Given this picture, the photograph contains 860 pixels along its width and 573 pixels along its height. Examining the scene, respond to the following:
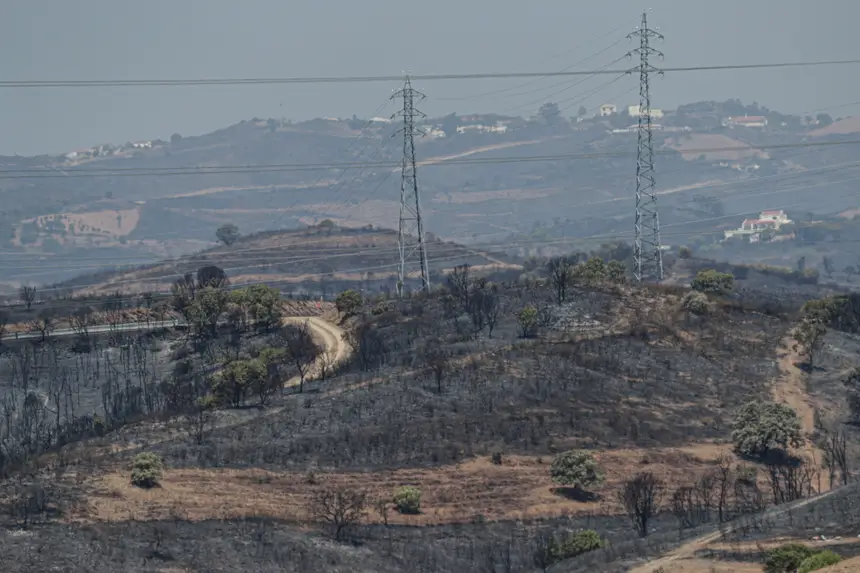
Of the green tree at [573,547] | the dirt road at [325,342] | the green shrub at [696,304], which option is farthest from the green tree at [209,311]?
the green tree at [573,547]

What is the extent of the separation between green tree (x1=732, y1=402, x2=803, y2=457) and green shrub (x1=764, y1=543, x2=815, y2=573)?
37030 mm

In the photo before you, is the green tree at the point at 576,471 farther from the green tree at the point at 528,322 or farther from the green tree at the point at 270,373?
the green tree at the point at 528,322

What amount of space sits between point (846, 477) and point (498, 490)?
22028 mm

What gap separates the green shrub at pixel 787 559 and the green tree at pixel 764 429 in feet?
121

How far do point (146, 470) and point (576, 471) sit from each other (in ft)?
79.9

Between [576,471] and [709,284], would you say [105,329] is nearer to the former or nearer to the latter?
[709,284]

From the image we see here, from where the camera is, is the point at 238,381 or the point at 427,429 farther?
the point at 238,381

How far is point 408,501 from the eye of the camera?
76.4 meters

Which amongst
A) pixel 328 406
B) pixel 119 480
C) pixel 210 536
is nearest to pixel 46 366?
pixel 328 406

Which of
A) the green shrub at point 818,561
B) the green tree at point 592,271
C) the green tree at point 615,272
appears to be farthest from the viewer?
the green tree at point 615,272

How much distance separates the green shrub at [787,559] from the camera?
5488 centimetres

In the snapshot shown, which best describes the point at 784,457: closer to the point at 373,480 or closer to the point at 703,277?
the point at 373,480

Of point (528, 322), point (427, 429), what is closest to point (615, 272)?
point (528, 322)

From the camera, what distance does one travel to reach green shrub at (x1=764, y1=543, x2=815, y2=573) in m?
54.9
